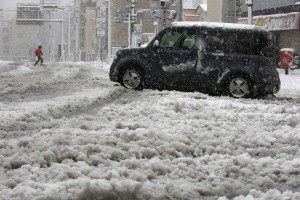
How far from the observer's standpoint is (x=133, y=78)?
14.2 meters

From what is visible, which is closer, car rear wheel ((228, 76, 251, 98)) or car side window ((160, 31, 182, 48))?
car rear wheel ((228, 76, 251, 98))

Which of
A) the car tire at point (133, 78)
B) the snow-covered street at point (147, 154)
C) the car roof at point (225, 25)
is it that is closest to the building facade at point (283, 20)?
the car roof at point (225, 25)

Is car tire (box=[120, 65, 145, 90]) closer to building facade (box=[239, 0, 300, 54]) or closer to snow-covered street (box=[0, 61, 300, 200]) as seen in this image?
snow-covered street (box=[0, 61, 300, 200])

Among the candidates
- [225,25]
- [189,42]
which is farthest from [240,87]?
[189,42]

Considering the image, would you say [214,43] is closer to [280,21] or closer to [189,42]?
[189,42]

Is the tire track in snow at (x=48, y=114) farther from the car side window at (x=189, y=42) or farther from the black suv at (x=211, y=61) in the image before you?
the car side window at (x=189, y=42)

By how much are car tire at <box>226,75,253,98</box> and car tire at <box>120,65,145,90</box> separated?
2525mm

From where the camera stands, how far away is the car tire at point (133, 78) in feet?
46.4

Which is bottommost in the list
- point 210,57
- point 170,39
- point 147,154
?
point 147,154

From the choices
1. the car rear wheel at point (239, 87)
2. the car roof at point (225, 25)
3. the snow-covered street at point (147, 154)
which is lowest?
the snow-covered street at point (147, 154)

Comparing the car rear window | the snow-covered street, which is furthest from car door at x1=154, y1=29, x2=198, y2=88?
the snow-covered street

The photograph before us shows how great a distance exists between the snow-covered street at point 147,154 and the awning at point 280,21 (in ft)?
80.1

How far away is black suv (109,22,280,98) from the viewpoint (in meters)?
13.0

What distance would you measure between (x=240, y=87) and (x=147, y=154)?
816cm
